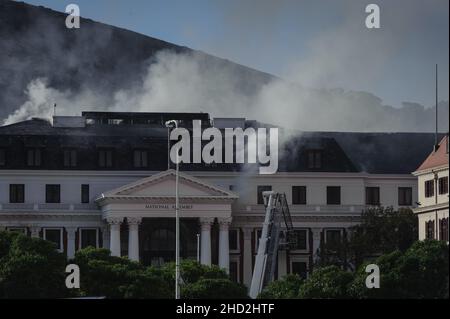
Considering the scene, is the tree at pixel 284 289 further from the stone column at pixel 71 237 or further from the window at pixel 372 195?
the window at pixel 372 195

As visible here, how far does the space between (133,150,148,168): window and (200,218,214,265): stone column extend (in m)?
6.43

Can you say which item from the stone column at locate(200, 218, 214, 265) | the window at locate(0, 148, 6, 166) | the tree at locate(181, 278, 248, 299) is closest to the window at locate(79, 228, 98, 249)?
the window at locate(0, 148, 6, 166)

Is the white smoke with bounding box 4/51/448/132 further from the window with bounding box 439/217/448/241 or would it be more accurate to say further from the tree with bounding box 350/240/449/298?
the tree with bounding box 350/240/449/298

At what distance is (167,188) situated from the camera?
5241 inches

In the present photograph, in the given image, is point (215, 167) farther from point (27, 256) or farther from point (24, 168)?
point (27, 256)

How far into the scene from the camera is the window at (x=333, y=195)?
138750 millimetres

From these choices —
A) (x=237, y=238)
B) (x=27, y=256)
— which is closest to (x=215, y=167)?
(x=237, y=238)

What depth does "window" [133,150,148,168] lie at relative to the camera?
136250 mm

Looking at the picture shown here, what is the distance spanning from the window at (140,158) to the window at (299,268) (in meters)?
13.0

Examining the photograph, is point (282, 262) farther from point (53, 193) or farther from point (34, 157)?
point (34, 157)

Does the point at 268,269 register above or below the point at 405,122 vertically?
below

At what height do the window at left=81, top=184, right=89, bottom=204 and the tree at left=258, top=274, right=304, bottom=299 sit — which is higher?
the window at left=81, top=184, right=89, bottom=204

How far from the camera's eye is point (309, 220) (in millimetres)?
138000

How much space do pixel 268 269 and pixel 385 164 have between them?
23.1 meters
